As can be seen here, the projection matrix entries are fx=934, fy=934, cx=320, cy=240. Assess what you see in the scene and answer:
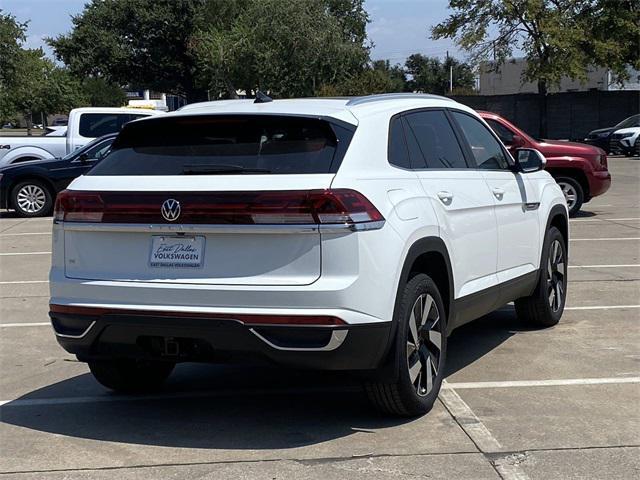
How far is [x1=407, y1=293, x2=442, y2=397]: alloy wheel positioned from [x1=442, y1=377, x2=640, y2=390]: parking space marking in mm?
585

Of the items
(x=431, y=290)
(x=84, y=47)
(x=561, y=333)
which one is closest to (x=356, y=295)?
(x=431, y=290)

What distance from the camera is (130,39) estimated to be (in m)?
60.4

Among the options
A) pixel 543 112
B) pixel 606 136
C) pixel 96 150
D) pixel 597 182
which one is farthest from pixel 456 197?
pixel 543 112

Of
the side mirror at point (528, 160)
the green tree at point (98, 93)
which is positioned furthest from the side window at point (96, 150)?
the green tree at point (98, 93)

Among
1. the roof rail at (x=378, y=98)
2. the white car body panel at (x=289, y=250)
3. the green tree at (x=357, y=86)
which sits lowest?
the white car body panel at (x=289, y=250)

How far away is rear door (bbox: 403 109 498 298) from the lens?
558 centimetres

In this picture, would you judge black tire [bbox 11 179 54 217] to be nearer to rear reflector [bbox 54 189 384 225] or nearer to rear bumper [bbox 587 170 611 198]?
rear bumper [bbox 587 170 611 198]

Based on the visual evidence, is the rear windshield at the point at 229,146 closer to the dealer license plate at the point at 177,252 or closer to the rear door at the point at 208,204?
the rear door at the point at 208,204

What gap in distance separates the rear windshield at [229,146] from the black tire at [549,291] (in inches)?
117

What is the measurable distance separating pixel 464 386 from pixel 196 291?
82.4 inches

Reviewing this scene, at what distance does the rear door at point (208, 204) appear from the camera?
465cm

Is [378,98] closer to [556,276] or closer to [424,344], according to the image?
[424,344]

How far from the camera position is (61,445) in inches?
197

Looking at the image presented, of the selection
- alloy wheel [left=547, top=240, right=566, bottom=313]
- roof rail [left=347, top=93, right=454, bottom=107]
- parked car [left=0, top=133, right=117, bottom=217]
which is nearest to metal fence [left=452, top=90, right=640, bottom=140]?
parked car [left=0, top=133, right=117, bottom=217]
